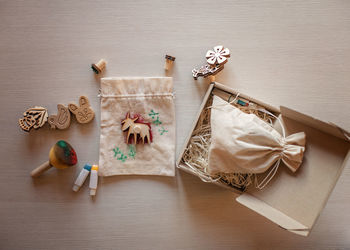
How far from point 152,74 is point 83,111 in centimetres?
29

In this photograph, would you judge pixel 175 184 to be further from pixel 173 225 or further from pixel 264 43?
pixel 264 43

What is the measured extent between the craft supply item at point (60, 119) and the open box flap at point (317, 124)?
0.75m

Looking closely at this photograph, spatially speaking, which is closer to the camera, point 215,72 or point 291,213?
point 291,213

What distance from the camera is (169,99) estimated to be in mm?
904

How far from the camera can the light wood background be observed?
93 cm

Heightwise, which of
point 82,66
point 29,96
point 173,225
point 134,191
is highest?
point 82,66

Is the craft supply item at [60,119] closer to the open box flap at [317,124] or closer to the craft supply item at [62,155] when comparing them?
the craft supply item at [62,155]

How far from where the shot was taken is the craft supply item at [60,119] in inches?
35.8

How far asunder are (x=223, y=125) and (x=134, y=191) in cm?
43

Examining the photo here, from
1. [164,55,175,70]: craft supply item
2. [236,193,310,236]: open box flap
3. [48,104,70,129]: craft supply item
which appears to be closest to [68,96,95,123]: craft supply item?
[48,104,70,129]: craft supply item

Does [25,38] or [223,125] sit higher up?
[25,38]

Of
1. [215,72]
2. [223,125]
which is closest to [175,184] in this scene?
[223,125]

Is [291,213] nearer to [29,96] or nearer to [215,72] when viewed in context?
[215,72]

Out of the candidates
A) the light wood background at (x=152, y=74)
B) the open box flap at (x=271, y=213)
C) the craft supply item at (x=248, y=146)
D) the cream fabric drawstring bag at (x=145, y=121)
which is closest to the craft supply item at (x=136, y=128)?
the cream fabric drawstring bag at (x=145, y=121)
